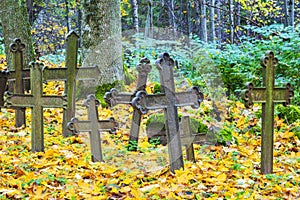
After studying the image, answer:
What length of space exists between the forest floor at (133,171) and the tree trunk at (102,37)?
6.09 feet

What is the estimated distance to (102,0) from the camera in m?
8.88

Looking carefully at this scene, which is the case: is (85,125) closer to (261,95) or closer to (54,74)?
(54,74)

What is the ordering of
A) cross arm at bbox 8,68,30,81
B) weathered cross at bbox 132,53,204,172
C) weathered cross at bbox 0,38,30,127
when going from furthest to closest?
cross arm at bbox 8,68,30,81, weathered cross at bbox 0,38,30,127, weathered cross at bbox 132,53,204,172

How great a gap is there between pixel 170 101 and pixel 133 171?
41.3 inches

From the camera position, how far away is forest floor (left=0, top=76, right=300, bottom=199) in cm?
467

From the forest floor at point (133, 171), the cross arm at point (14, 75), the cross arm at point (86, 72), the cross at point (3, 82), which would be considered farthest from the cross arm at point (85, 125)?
the cross at point (3, 82)

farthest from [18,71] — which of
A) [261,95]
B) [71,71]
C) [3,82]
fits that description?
[261,95]

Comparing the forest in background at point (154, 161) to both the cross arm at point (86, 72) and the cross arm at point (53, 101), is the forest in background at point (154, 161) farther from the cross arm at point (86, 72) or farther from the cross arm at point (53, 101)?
the cross arm at point (86, 72)

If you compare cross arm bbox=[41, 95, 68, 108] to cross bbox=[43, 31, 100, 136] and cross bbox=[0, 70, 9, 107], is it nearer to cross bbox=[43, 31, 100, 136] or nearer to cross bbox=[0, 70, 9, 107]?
cross bbox=[43, 31, 100, 136]

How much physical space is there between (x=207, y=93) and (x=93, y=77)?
4.73 metres

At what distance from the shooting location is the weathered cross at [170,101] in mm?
5066

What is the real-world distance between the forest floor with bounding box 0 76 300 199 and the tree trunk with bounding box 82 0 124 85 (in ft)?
6.09

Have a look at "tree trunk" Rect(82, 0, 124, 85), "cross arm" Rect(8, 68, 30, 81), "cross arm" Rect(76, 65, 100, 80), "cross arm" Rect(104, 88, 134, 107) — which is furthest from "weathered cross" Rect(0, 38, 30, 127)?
"cross arm" Rect(104, 88, 134, 107)

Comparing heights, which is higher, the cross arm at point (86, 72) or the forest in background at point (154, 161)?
the cross arm at point (86, 72)
